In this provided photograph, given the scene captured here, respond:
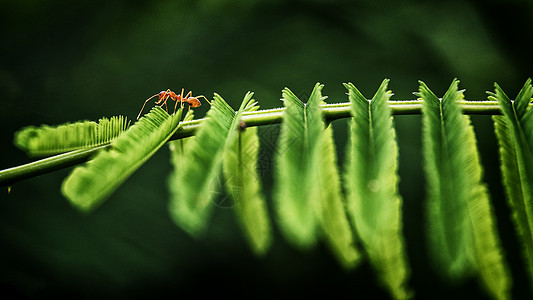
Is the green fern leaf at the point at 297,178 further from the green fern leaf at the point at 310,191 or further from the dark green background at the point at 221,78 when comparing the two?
the dark green background at the point at 221,78

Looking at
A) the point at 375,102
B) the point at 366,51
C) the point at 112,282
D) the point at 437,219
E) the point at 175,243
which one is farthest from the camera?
the point at 366,51

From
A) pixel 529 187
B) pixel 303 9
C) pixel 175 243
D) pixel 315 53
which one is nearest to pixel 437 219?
pixel 529 187

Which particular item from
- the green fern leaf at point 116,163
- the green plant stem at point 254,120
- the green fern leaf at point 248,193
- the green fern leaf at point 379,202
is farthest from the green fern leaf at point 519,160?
the green fern leaf at point 116,163

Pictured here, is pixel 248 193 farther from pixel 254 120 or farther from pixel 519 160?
pixel 519 160

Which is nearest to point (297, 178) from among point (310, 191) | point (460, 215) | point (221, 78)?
point (310, 191)

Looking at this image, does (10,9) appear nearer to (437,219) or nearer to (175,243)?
(175,243)
